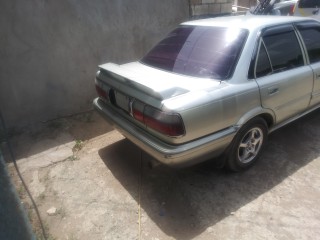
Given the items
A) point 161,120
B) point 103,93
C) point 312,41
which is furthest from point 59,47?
point 312,41

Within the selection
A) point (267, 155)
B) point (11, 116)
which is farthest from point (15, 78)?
point (267, 155)

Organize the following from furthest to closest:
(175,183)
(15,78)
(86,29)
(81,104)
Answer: (81,104) → (86,29) → (15,78) → (175,183)

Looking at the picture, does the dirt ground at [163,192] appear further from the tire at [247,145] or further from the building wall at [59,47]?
the building wall at [59,47]

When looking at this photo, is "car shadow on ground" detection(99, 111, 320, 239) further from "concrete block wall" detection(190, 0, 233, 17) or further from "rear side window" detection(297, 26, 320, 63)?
"concrete block wall" detection(190, 0, 233, 17)

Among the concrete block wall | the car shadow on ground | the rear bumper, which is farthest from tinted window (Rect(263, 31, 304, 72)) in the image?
the concrete block wall

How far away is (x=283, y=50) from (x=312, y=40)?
701 millimetres

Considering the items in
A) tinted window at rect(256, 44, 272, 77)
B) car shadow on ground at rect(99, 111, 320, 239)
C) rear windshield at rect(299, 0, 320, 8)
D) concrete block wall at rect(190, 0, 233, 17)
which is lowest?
car shadow on ground at rect(99, 111, 320, 239)

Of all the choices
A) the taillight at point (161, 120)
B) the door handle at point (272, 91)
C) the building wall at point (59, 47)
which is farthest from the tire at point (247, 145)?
the building wall at point (59, 47)

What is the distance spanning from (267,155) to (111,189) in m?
1.98

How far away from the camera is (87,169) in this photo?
358cm

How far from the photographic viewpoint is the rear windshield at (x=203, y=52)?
2941mm

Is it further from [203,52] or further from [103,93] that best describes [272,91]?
[103,93]

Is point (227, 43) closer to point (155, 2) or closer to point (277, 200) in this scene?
point (277, 200)

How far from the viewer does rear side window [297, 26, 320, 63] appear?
368cm
